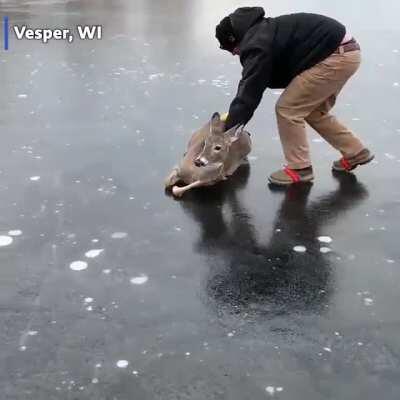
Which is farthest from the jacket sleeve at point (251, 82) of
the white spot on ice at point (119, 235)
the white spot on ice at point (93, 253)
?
the white spot on ice at point (93, 253)

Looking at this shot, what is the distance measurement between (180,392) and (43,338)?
81 centimetres

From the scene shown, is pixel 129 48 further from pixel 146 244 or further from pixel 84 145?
pixel 146 244

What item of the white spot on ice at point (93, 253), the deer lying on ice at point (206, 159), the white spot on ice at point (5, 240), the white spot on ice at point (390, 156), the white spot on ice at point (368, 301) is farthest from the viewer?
the white spot on ice at point (390, 156)

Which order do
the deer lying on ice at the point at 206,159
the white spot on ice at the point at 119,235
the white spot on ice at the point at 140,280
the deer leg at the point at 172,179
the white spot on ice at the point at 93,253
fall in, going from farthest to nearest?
Answer: the deer leg at the point at 172,179 < the deer lying on ice at the point at 206,159 < the white spot on ice at the point at 119,235 < the white spot on ice at the point at 93,253 < the white spot on ice at the point at 140,280

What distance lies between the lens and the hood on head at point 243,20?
447 centimetres

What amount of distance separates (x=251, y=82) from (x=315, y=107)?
72 centimetres

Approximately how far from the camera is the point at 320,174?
5.18 meters

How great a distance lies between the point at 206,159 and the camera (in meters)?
4.75

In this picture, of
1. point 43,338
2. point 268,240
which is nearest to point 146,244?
point 268,240

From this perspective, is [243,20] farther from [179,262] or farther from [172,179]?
[179,262]

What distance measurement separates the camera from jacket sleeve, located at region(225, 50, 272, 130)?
438 centimetres

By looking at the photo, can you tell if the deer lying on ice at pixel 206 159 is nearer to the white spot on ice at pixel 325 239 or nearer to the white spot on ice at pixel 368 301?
the white spot on ice at pixel 325 239

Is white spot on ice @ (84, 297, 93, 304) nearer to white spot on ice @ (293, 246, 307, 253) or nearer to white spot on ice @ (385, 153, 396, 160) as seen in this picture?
white spot on ice @ (293, 246, 307, 253)

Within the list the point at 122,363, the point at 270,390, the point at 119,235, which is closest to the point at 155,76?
the point at 119,235
